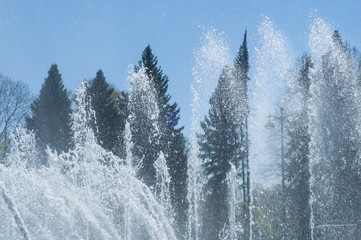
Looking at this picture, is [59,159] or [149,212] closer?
[149,212]

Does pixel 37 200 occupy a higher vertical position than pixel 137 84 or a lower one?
lower

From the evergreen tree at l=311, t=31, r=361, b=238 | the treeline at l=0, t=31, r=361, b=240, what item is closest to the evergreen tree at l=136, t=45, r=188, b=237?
the treeline at l=0, t=31, r=361, b=240

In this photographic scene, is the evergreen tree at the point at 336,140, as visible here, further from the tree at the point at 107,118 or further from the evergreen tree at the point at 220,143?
the tree at the point at 107,118

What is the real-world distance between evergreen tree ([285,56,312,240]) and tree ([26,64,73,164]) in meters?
9.58

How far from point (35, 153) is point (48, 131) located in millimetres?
2826

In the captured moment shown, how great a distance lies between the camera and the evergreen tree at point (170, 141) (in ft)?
95.8

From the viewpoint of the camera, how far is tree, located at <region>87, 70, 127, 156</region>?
31.5 metres

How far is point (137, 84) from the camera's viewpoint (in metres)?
32.3

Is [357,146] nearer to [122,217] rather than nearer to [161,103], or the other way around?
[161,103]

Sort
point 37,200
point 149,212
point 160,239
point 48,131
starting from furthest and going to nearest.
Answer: point 48,131, point 149,212, point 160,239, point 37,200

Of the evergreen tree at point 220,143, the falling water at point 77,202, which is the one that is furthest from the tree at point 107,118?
the falling water at point 77,202

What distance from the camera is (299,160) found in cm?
2980

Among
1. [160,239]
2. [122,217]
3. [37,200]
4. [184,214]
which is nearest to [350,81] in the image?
[184,214]

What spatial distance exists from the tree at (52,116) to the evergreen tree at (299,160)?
9.58 m
